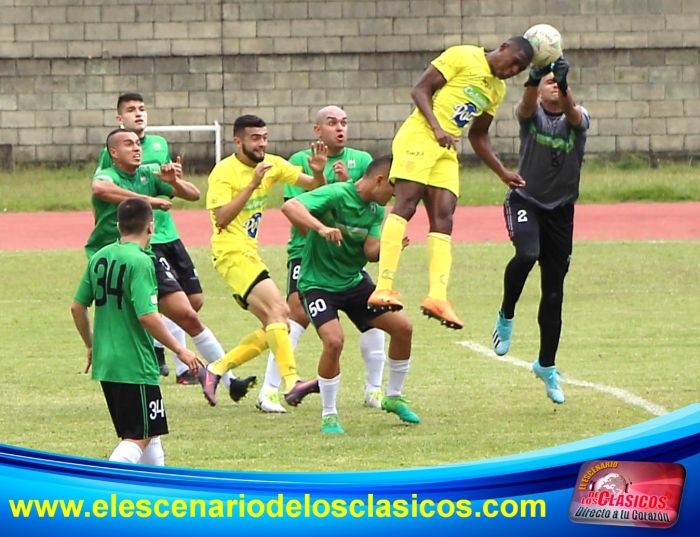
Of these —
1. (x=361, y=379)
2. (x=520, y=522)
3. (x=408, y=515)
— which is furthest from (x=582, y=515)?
(x=361, y=379)

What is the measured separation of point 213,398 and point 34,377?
8.03ft

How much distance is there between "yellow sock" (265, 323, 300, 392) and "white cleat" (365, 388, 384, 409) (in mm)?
548

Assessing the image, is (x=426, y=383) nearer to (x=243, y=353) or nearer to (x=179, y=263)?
(x=243, y=353)

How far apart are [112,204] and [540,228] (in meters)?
3.09

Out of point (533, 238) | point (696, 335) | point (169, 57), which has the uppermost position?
point (169, 57)

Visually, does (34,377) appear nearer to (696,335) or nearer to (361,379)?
(361,379)

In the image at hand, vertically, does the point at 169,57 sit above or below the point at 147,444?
above

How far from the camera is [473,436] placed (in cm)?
857

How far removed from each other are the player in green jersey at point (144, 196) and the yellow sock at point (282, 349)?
299mm

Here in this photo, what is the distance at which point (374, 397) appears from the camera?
32.4 feet

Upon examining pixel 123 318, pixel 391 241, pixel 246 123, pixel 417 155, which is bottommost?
pixel 123 318

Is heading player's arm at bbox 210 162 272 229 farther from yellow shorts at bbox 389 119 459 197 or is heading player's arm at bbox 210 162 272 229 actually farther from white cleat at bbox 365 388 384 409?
white cleat at bbox 365 388 384 409

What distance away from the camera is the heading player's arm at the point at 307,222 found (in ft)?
27.8

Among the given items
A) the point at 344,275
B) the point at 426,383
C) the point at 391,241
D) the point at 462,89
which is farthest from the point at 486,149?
the point at 426,383
